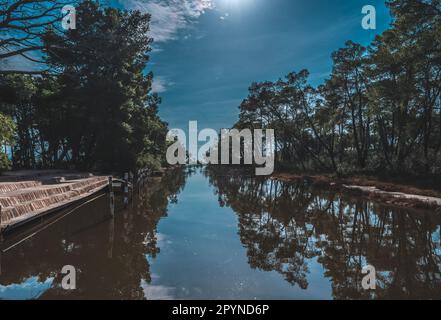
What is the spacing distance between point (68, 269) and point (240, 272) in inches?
182

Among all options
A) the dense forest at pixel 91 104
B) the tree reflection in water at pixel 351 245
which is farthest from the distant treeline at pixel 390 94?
the dense forest at pixel 91 104

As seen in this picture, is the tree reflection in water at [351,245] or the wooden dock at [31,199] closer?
the tree reflection in water at [351,245]

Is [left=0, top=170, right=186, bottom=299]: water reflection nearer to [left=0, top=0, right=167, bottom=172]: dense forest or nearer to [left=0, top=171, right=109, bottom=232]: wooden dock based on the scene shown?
[left=0, top=171, right=109, bottom=232]: wooden dock

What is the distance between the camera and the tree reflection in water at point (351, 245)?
23.9ft

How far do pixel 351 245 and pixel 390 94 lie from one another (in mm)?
21842

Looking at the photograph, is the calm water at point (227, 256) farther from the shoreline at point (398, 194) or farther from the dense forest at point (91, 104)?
the dense forest at point (91, 104)

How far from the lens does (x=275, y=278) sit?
7.64 meters

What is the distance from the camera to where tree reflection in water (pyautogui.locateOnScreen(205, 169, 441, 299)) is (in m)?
7.27

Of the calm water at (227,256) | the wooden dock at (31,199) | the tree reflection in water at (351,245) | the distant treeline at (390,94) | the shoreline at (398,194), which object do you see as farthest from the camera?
the distant treeline at (390,94)

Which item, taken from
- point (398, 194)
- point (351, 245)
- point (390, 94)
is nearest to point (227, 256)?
point (351, 245)

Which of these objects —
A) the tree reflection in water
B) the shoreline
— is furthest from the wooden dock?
the shoreline

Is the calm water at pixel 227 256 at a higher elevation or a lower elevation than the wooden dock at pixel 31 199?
lower

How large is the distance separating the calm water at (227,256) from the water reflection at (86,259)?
0.03 metres
